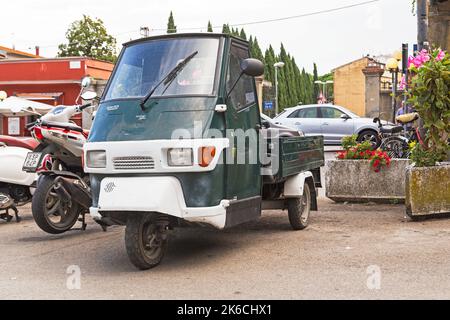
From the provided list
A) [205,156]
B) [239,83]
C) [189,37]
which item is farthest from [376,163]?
[205,156]

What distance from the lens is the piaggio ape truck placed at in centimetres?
600

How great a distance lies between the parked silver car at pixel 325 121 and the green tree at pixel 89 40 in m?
27.7

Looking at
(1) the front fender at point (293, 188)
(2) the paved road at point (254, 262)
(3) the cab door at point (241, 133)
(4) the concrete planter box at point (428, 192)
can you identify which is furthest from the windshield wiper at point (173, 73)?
(4) the concrete planter box at point (428, 192)

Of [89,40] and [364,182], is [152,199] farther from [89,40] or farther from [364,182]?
[89,40]

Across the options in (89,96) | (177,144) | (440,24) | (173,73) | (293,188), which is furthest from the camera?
(440,24)

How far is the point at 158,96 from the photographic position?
254 inches

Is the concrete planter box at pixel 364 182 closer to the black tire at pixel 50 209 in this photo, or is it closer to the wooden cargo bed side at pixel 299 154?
the wooden cargo bed side at pixel 299 154

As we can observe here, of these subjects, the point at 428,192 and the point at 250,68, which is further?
the point at 428,192

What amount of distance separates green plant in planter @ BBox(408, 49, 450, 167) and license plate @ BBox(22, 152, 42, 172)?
494 centimetres

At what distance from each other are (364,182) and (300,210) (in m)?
2.49

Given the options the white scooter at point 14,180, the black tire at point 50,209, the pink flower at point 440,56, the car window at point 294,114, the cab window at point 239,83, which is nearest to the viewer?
the cab window at point 239,83

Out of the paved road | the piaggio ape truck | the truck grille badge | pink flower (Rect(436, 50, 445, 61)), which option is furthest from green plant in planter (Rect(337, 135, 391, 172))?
the truck grille badge

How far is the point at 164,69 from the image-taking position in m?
6.68

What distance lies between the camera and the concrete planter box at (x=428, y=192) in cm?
850
